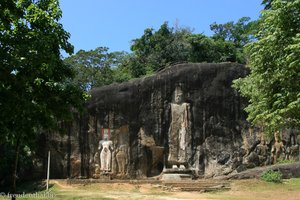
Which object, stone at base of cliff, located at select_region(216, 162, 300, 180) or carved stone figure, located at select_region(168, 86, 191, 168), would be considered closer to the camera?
stone at base of cliff, located at select_region(216, 162, 300, 180)

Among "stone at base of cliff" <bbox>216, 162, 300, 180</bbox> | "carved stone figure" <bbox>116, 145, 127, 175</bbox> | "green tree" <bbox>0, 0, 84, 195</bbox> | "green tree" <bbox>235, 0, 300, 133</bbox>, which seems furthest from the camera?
"carved stone figure" <bbox>116, 145, 127, 175</bbox>

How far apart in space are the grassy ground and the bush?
388 mm

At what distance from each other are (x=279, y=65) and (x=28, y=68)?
6.53 meters

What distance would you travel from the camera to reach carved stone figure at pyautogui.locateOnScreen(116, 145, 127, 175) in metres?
29.6

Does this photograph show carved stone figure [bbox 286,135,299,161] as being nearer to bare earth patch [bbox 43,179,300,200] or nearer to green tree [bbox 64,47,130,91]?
bare earth patch [bbox 43,179,300,200]

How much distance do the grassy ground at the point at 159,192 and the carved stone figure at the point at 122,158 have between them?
5.75 meters

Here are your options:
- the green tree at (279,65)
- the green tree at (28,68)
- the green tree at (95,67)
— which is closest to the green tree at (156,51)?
the green tree at (95,67)

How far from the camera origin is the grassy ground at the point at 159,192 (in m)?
18.1

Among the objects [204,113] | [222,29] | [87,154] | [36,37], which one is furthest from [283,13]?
[222,29]

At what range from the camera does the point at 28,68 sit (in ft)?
26.7

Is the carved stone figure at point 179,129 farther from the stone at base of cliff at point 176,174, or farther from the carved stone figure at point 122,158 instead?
the carved stone figure at point 122,158

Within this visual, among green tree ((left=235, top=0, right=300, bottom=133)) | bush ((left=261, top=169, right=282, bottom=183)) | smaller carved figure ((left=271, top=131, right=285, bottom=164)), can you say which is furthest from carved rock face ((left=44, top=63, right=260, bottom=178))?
green tree ((left=235, top=0, right=300, bottom=133))

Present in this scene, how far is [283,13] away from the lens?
10.9 meters

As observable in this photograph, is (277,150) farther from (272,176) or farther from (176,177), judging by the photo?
(176,177)
